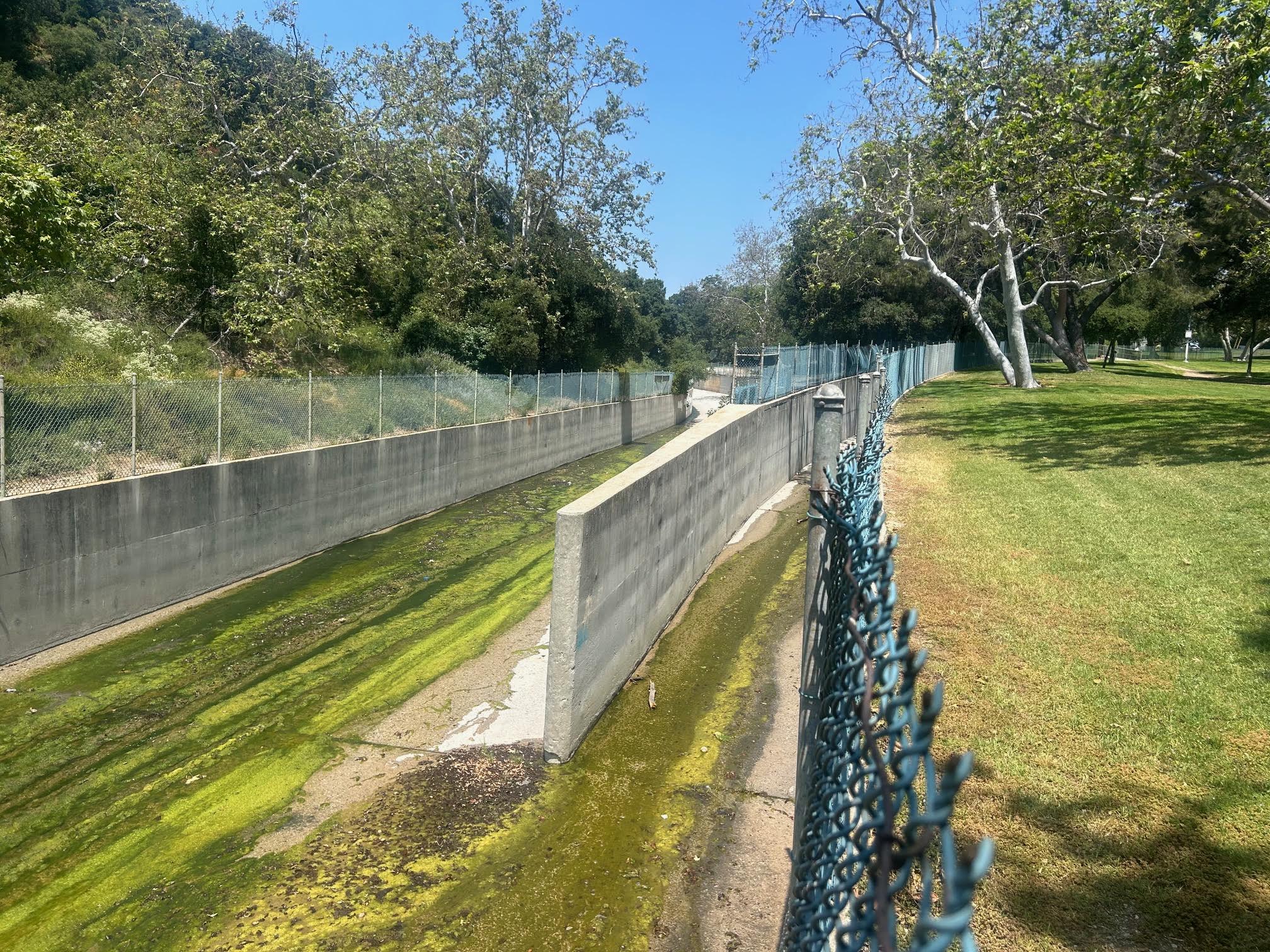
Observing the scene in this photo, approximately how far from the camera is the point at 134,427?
40.2 feet

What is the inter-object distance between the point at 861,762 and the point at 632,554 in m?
7.00

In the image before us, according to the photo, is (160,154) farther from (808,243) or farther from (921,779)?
(808,243)

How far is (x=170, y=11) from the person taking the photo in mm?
40594

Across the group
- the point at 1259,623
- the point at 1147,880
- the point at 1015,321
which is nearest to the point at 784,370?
the point at 1015,321

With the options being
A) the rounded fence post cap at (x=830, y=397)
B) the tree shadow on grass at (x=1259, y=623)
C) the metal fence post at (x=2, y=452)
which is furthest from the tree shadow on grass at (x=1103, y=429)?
the metal fence post at (x=2, y=452)

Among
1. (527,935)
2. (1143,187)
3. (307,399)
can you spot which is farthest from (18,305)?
(1143,187)

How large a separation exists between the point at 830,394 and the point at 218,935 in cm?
461

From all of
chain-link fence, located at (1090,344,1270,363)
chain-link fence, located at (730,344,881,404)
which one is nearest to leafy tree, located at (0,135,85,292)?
chain-link fence, located at (730,344,881,404)

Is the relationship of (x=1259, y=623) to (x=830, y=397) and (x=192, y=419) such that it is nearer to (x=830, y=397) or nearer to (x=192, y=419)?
(x=830, y=397)

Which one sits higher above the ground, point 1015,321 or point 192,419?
point 1015,321

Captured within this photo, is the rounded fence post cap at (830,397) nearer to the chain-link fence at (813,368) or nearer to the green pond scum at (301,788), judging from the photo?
the green pond scum at (301,788)

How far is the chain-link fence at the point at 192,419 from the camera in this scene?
434 inches

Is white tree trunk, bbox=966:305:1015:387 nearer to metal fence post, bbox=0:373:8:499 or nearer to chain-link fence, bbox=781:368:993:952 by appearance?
metal fence post, bbox=0:373:8:499

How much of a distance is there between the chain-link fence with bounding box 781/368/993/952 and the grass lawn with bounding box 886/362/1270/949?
95 cm
